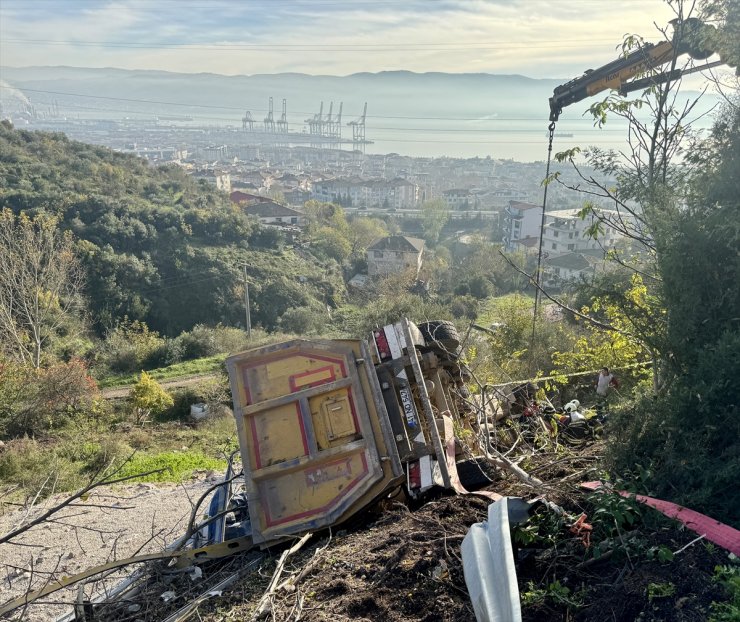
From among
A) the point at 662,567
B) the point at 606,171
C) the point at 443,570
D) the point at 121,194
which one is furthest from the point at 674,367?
the point at 121,194

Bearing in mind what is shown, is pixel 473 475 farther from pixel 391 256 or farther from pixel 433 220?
pixel 433 220

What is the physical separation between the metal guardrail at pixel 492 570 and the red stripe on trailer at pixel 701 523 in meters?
0.95

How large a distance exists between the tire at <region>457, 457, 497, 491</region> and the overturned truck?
0.76 feet

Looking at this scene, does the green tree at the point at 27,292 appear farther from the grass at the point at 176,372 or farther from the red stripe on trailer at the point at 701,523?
the red stripe on trailer at the point at 701,523

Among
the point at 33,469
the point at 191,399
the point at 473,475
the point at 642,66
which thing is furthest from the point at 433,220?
the point at 473,475

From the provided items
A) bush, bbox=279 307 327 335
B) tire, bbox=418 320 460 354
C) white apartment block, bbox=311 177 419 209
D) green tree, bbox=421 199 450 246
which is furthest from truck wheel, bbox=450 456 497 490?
white apartment block, bbox=311 177 419 209

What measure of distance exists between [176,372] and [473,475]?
62.2 feet

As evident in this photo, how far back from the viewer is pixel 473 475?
16.9 ft

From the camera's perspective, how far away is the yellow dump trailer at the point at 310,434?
459 centimetres

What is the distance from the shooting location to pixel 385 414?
15.3 ft

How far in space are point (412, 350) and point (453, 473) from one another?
1151 millimetres

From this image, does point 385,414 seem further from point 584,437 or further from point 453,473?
point 584,437

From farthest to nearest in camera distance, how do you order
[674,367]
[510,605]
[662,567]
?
[674,367]
[662,567]
[510,605]

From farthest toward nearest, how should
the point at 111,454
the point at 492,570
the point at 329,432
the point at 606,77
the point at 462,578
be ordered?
the point at 111,454
the point at 606,77
the point at 329,432
the point at 462,578
the point at 492,570
